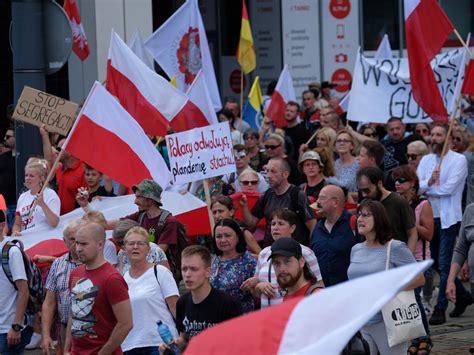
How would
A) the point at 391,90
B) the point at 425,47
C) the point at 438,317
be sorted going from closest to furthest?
the point at 438,317 → the point at 425,47 → the point at 391,90

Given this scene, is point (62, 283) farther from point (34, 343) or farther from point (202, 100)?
point (202, 100)

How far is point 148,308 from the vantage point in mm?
7910

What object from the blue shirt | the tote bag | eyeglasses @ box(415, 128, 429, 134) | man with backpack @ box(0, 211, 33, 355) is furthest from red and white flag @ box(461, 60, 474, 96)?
man with backpack @ box(0, 211, 33, 355)

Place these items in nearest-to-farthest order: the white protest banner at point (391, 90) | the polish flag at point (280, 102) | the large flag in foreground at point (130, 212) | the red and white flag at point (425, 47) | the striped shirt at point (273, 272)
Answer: the striped shirt at point (273, 272) < the large flag in foreground at point (130, 212) < the red and white flag at point (425, 47) < the white protest banner at point (391, 90) < the polish flag at point (280, 102)

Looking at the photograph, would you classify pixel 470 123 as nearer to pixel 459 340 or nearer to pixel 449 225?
pixel 449 225

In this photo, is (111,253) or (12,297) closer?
(12,297)

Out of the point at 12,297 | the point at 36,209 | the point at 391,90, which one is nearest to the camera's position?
the point at 12,297

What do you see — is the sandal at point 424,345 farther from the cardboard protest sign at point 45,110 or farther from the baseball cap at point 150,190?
the cardboard protest sign at point 45,110

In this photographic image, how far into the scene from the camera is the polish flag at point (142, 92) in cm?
1175

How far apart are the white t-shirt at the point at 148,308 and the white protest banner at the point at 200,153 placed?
10.6 feet

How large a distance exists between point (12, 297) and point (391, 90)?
7708mm

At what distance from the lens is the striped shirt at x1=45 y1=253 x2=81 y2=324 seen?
8414 mm

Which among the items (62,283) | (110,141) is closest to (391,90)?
(110,141)

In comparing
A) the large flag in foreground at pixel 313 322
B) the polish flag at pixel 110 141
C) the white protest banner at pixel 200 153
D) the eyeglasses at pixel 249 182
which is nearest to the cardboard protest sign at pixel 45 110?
the polish flag at pixel 110 141
